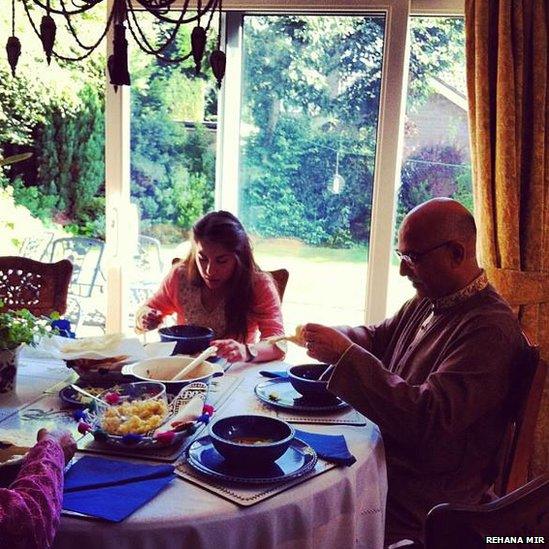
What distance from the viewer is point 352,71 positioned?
280 cm

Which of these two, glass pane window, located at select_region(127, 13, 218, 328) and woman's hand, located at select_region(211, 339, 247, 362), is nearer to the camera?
woman's hand, located at select_region(211, 339, 247, 362)

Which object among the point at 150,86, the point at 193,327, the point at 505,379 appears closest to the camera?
the point at 505,379

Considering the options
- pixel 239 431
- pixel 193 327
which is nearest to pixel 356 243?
pixel 193 327

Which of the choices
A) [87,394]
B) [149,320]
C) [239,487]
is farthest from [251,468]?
[149,320]

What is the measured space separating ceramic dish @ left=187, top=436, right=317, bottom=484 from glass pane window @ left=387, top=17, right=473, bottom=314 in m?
1.70

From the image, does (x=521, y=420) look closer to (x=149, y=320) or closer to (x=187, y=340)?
(x=187, y=340)

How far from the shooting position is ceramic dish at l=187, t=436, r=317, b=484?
46.1 inches

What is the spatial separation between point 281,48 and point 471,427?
76.4 inches

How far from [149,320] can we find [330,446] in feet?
3.50

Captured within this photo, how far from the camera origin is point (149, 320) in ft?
7.30

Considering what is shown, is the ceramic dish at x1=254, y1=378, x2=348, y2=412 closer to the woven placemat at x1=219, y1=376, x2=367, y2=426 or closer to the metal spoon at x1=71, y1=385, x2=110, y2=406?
the woven placemat at x1=219, y1=376, x2=367, y2=426

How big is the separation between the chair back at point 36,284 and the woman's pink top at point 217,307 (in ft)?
1.22

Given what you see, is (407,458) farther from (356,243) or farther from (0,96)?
(0,96)

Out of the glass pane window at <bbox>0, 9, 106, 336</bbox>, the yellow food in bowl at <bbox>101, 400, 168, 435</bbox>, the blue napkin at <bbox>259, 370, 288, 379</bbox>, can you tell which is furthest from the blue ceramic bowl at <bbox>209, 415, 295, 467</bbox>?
the glass pane window at <bbox>0, 9, 106, 336</bbox>
